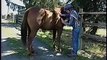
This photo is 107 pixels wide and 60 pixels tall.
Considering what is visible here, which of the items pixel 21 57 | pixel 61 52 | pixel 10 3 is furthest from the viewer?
pixel 10 3

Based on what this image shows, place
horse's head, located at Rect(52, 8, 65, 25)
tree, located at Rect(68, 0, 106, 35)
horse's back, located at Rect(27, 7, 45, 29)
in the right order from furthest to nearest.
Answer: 1. tree, located at Rect(68, 0, 106, 35)
2. horse's head, located at Rect(52, 8, 65, 25)
3. horse's back, located at Rect(27, 7, 45, 29)

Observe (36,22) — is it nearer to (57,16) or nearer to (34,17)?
(34,17)

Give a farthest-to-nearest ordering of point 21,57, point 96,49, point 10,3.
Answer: point 10,3, point 96,49, point 21,57

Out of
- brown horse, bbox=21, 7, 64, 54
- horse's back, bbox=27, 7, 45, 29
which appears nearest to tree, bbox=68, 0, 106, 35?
brown horse, bbox=21, 7, 64, 54

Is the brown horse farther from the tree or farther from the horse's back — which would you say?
the tree

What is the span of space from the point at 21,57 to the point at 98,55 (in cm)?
256

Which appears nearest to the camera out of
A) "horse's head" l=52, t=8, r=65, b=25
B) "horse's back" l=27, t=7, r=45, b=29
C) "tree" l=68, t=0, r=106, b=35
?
"horse's back" l=27, t=7, r=45, b=29

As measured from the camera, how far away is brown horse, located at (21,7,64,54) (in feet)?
27.4

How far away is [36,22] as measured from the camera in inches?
329

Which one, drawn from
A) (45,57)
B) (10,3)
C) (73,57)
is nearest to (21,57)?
(45,57)

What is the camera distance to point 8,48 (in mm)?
9445

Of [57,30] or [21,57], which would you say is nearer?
[21,57]

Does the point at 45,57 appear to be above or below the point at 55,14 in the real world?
below

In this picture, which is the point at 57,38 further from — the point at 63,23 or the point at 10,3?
the point at 10,3
